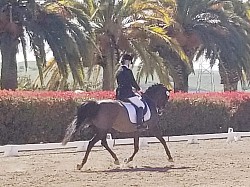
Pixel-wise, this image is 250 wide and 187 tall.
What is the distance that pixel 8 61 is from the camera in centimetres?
2155

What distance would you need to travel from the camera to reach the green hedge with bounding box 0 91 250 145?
16891 mm

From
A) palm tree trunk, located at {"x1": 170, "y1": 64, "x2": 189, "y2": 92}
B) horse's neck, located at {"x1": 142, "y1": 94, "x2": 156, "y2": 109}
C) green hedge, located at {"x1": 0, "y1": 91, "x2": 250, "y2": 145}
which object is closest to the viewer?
horse's neck, located at {"x1": 142, "y1": 94, "x2": 156, "y2": 109}

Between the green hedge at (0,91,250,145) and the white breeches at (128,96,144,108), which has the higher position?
the white breeches at (128,96,144,108)

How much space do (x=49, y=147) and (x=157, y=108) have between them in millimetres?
4355

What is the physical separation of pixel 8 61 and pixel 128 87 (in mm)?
10259

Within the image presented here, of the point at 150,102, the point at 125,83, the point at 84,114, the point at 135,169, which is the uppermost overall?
the point at 125,83

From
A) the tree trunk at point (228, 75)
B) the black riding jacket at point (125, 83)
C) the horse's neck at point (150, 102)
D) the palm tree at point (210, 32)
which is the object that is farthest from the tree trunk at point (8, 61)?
the tree trunk at point (228, 75)

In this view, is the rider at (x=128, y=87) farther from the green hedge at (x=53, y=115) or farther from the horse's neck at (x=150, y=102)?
the green hedge at (x=53, y=115)

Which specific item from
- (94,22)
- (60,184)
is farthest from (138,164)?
(94,22)

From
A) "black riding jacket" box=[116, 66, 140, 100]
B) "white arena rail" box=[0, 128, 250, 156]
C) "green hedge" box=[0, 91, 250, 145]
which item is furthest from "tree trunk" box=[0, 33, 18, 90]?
"black riding jacket" box=[116, 66, 140, 100]

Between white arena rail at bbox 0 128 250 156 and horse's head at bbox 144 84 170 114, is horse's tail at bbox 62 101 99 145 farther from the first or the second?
white arena rail at bbox 0 128 250 156

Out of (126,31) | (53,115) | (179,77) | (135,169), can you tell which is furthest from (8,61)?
(135,169)

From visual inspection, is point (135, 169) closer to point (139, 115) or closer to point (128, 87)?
point (139, 115)

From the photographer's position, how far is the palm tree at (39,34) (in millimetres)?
20922
